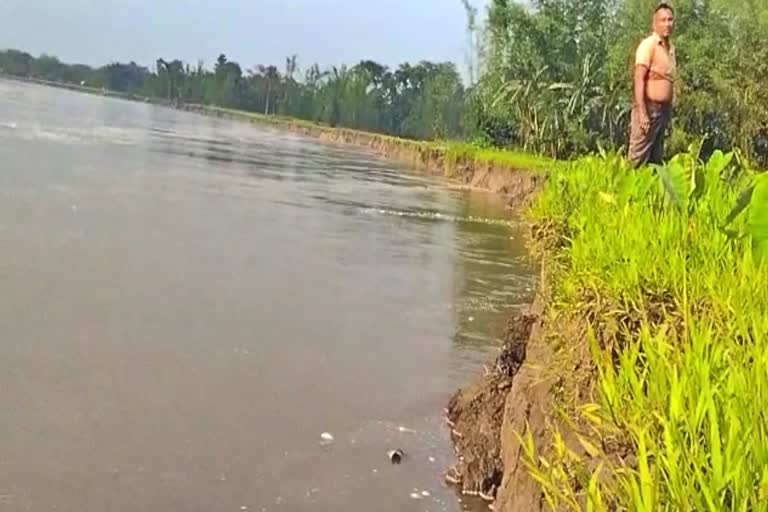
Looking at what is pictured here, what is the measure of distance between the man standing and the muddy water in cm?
196

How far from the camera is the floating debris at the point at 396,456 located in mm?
4947

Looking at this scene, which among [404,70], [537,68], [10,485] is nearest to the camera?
[10,485]

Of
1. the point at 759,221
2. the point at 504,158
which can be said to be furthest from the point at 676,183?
the point at 504,158

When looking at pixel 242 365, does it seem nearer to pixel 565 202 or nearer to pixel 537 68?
pixel 565 202

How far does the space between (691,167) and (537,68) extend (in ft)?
91.9

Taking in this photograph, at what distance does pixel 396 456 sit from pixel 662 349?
268cm

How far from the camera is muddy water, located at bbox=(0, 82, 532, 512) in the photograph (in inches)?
179

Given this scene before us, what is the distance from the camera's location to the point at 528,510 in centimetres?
348

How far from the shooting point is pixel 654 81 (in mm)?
6574

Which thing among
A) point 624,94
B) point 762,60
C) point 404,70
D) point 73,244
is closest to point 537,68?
point 624,94

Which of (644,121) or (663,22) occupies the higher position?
(663,22)

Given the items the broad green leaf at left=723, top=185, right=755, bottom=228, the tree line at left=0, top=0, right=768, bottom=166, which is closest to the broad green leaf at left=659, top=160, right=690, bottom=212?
the broad green leaf at left=723, top=185, right=755, bottom=228

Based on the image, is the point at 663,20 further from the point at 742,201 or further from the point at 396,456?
the point at 396,456

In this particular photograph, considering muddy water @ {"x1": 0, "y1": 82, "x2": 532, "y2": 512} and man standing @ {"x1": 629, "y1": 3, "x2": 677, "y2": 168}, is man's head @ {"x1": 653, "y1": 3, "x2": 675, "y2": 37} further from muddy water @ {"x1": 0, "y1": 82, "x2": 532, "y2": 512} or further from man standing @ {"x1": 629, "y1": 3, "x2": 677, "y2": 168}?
muddy water @ {"x1": 0, "y1": 82, "x2": 532, "y2": 512}
